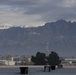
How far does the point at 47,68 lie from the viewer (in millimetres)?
189250

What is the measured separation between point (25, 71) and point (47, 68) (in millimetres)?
37104

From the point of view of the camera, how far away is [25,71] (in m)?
153

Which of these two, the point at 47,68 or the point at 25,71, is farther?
the point at 47,68
